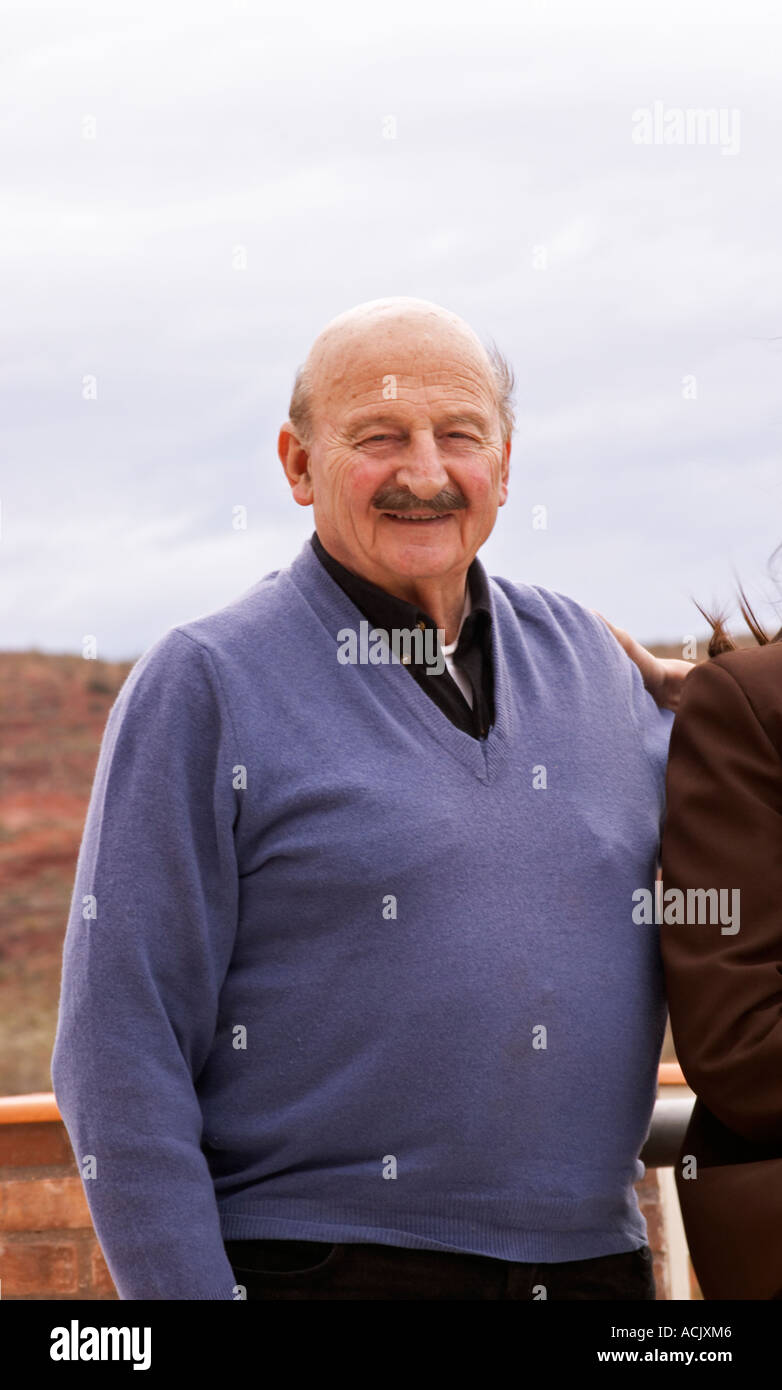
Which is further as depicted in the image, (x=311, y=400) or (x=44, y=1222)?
(x=44, y=1222)

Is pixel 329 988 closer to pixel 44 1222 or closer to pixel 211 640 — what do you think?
pixel 211 640

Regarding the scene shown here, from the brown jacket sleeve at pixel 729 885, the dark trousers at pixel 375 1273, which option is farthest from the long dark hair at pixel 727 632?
the dark trousers at pixel 375 1273

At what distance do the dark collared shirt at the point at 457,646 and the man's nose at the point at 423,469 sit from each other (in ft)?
0.47

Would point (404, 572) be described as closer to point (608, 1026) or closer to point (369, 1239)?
point (608, 1026)

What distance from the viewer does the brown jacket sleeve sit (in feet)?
6.03

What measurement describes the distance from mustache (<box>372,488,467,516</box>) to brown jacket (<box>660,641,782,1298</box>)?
391 millimetres

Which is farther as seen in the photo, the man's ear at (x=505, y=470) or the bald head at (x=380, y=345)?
the man's ear at (x=505, y=470)

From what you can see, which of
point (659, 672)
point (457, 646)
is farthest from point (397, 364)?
point (659, 672)

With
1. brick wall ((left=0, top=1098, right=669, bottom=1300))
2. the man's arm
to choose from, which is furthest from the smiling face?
brick wall ((left=0, top=1098, right=669, bottom=1300))

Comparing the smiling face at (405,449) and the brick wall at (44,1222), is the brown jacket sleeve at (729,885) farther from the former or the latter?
the brick wall at (44,1222)

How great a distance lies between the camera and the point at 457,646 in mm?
2166

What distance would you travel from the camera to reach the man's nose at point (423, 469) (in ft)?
6.73

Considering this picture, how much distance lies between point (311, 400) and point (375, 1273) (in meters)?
1.12
